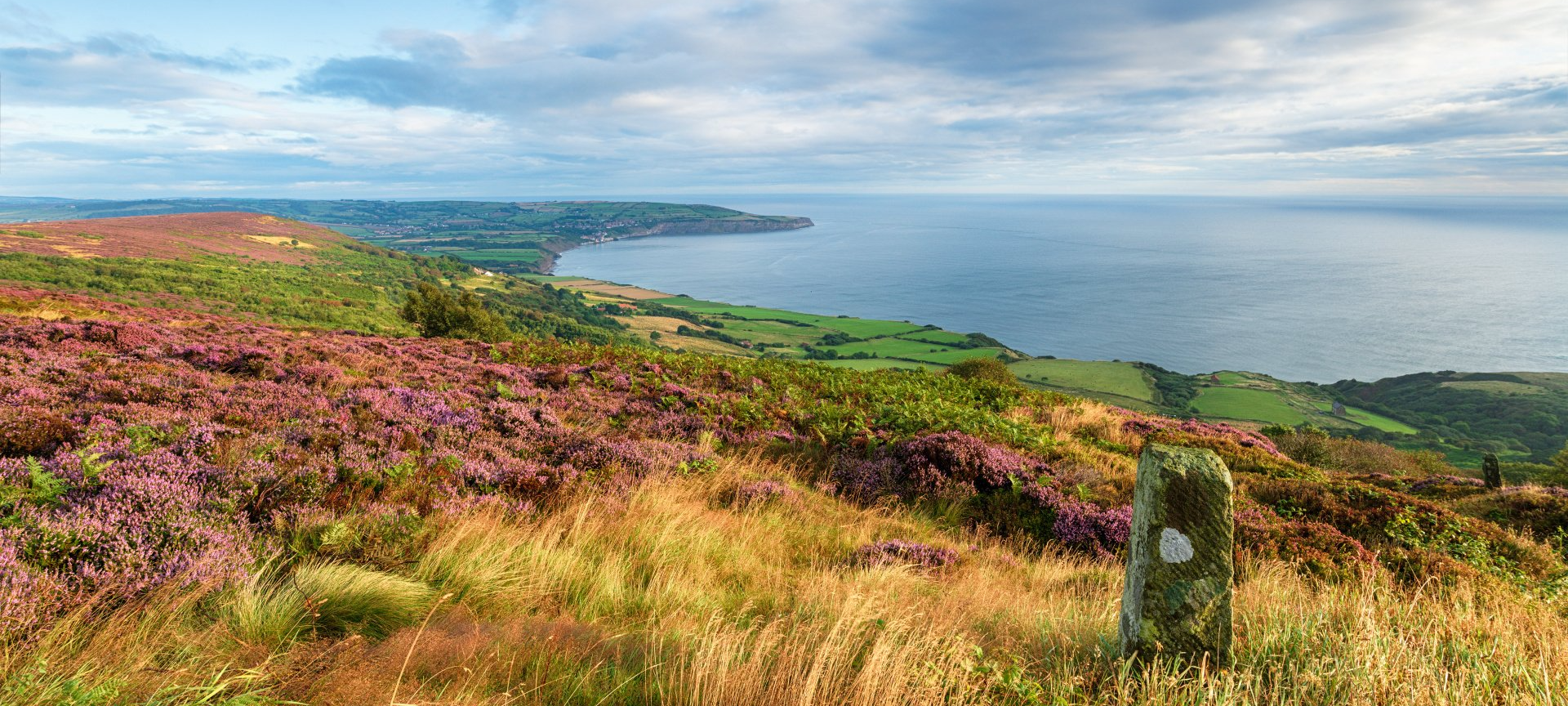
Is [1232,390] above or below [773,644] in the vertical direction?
below

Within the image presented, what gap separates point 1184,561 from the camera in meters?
3.71

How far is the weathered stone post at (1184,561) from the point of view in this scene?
145 inches

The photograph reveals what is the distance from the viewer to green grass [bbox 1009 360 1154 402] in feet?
270

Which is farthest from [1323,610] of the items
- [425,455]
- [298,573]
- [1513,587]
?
[425,455]

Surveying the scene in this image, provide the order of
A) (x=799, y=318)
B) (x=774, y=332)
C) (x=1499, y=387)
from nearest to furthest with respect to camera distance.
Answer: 1. (x=1499, y=387)
2. (x=774, y=332)
3. (x=799, y=318)

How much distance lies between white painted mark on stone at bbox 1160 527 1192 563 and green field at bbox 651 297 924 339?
114 meters

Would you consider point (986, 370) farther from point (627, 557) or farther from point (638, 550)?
point (627, 557)

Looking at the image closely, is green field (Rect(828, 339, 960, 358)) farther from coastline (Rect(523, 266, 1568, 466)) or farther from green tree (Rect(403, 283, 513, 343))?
green tree (Rect(403, 283, 513, 343))

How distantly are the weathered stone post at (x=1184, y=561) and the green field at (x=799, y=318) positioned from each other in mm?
113906

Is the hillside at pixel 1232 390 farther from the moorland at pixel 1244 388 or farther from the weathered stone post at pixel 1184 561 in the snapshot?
the weathered stone post at pixel 1184 561

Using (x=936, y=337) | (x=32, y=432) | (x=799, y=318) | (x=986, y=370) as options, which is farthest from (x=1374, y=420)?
(x=32, y=432)

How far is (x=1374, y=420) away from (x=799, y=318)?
9628cm

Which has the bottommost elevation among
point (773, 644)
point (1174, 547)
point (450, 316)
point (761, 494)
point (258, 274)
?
point (450, 316)

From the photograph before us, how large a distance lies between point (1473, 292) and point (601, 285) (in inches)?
10559
